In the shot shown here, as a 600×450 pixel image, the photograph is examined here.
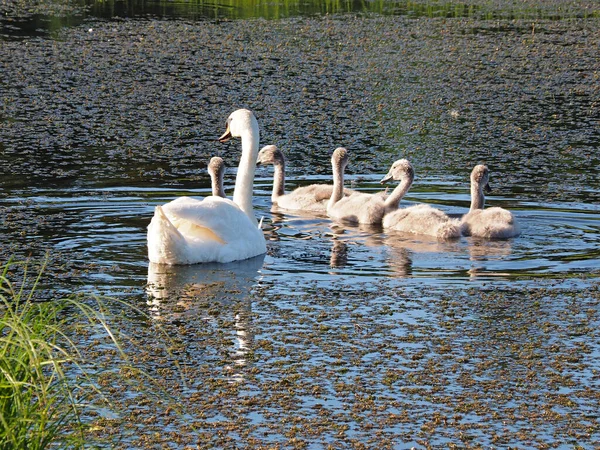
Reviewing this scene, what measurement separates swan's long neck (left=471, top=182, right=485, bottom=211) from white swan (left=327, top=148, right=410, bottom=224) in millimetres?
665

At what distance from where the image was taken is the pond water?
18.4 ft

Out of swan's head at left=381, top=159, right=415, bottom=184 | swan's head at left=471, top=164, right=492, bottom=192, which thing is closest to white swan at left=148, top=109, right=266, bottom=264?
swan's head at left=381, top=159, right=415, bottom=184

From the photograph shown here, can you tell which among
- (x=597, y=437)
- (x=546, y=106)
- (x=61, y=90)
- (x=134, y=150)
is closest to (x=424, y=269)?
(x=597, y=437)

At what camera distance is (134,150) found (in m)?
12.8

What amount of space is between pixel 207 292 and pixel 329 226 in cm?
306

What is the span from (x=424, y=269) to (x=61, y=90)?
874 centimetres

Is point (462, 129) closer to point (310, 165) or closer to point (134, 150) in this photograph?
point (310, 165)

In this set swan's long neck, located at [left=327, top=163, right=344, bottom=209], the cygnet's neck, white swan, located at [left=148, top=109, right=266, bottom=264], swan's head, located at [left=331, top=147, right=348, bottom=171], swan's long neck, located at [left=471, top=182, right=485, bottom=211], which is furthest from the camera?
swan's head, located at [left=331, top=147, right=348, bottom=171]

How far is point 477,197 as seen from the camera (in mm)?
10648

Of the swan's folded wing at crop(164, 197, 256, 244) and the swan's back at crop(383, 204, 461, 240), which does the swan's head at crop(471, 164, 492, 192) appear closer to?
the swan's back at crop(383, 204, 461, 240)

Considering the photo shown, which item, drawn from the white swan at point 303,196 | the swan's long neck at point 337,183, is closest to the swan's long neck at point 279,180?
the white swan at point 303,196

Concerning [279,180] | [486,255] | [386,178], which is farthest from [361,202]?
[486,255]

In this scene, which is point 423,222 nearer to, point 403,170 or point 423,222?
point 423,222

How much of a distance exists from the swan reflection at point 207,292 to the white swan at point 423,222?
68.3 inches
